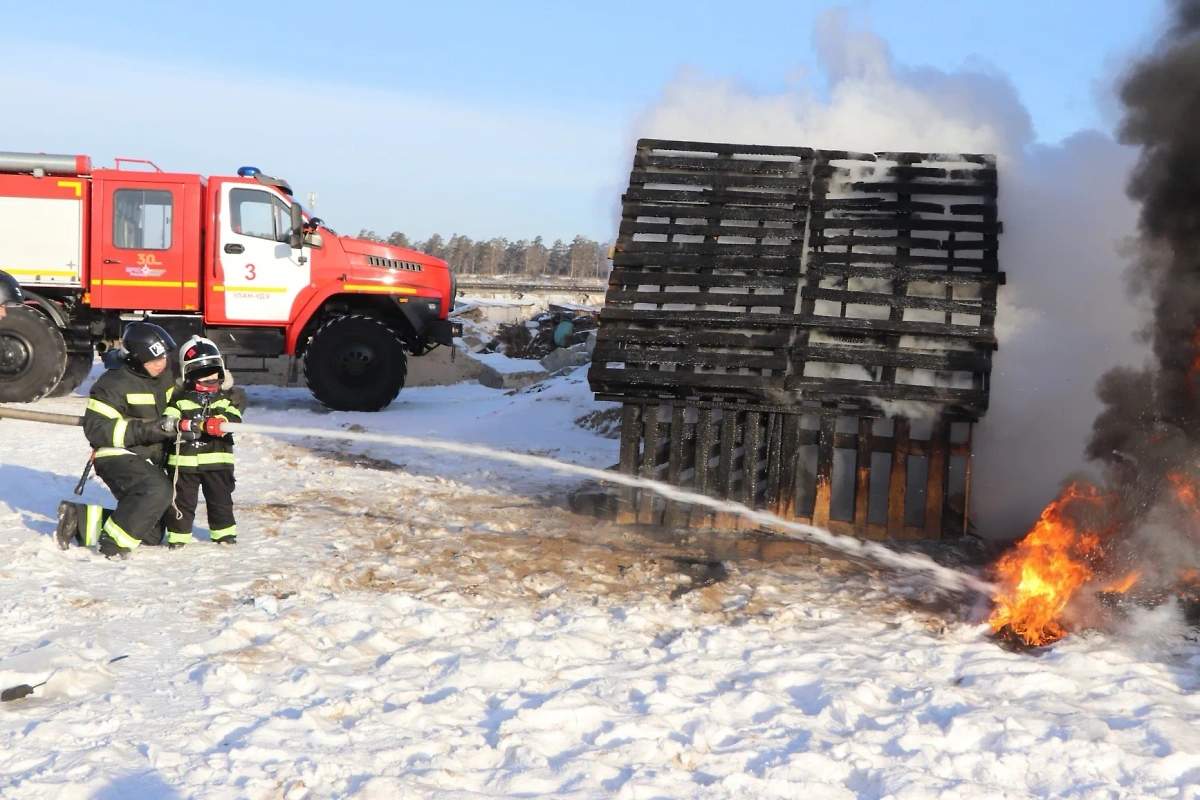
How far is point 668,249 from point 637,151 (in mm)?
1208

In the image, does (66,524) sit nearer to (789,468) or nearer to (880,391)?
(789,468)

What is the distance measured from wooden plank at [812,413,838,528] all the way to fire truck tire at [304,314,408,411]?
7.27m

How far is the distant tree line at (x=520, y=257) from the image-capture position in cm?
7244

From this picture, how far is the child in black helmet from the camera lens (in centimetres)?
686

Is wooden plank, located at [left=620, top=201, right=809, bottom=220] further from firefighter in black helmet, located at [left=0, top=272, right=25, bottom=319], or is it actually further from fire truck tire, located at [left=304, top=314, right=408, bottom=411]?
firefighter in black helmet, located at [left=0, top=272, right=25, bottom=319]

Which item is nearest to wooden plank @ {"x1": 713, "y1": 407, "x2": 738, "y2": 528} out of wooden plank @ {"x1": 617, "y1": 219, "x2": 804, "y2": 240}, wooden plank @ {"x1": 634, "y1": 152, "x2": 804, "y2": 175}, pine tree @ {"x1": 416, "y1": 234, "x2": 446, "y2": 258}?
wooden plank @ {"x1": 617, "y1": 219, "x2": 804, "y2": 240}

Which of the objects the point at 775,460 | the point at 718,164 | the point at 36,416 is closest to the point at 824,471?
the point at 775,460

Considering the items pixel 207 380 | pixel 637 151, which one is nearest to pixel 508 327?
pixel 637 151

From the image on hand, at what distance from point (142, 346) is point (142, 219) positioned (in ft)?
24.4

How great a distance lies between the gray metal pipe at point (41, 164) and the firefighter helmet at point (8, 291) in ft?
6.27

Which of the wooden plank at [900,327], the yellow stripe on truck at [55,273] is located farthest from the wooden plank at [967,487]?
the yellow stripe on truck at [55,273]

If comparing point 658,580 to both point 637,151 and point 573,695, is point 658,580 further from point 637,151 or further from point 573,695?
point 637,151

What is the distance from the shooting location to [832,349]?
845cm

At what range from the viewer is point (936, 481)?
820 cm
